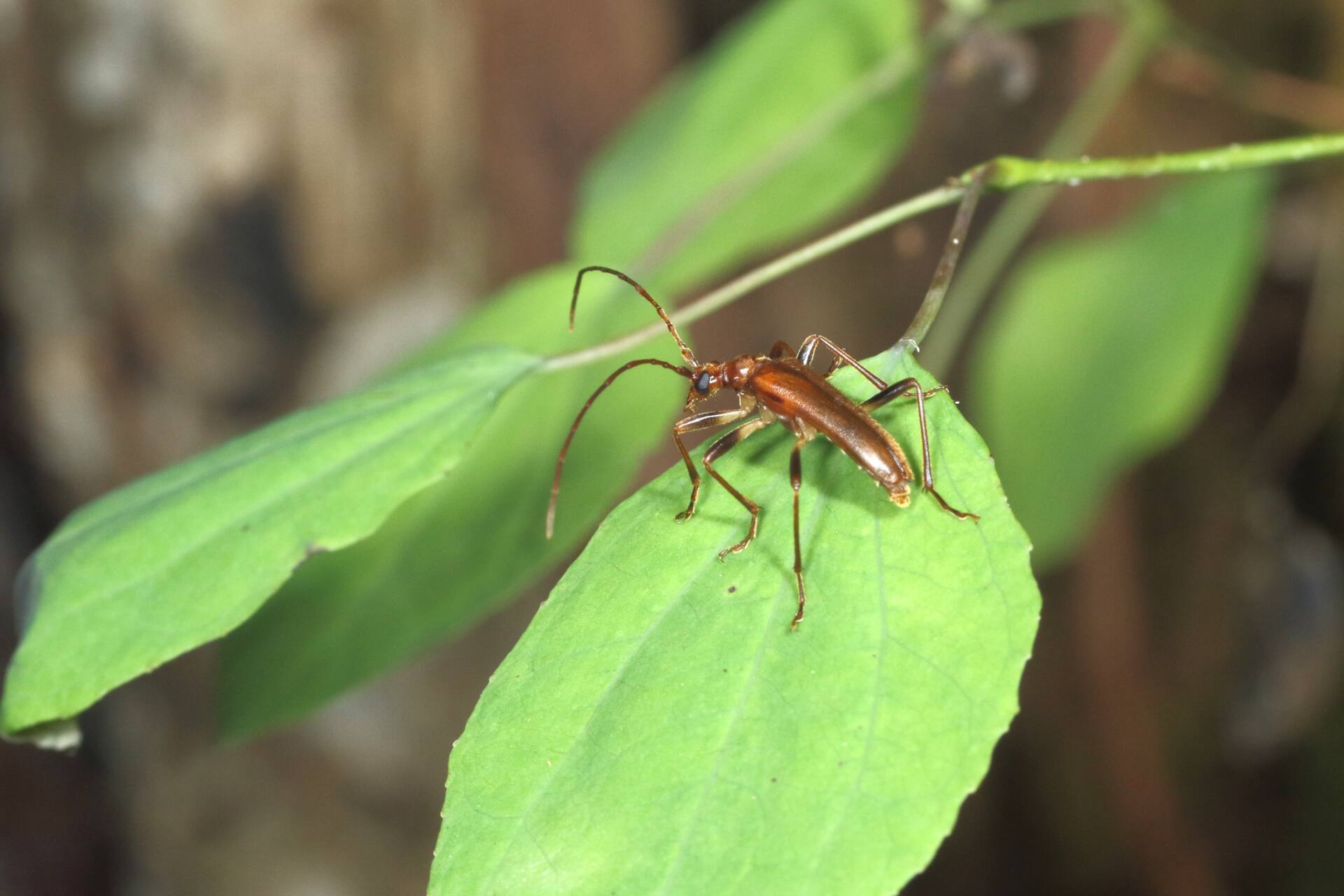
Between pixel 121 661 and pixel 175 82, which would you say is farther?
pixel 175 82

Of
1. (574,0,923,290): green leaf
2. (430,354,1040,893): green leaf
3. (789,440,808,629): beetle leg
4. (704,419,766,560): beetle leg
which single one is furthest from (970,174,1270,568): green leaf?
(430,354,1040,893): green leaf

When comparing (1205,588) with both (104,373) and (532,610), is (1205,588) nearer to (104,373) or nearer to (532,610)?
(532,610)

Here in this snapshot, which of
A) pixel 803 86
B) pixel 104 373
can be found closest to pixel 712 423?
pixel 803 86

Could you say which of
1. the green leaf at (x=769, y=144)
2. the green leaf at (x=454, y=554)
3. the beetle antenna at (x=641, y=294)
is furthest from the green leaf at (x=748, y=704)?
the green leaf at (x=769, y=144)

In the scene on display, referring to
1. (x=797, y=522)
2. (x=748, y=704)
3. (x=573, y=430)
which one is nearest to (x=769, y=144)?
(x=573, y=430)

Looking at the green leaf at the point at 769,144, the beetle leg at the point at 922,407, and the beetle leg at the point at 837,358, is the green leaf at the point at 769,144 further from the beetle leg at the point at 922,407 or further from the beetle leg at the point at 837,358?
the beetle leg at the point at 922,407

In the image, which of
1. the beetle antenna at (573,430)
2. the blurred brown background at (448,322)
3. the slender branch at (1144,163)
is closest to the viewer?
the slender branch at (1144,163)

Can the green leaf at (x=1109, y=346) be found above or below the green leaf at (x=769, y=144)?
below
